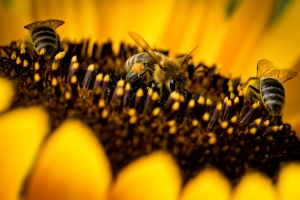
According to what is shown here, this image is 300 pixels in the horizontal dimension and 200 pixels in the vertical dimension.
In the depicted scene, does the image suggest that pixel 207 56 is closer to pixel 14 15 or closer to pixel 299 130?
pixel 299 130

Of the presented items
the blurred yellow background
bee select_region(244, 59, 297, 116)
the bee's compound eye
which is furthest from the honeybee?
the blurred yellow background

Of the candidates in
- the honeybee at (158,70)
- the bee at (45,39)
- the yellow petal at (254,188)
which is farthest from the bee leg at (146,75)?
the yellow petal at (254,188)

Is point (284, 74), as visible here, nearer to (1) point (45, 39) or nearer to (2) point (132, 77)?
(2) point (132, 77)

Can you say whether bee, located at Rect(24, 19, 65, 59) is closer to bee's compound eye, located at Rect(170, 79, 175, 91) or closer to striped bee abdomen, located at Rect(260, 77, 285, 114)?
bee's compound eye, located at Rect(170, 79, 175, 91)

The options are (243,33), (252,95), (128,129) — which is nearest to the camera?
(128,129)

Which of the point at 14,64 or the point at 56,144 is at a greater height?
the point at 14,64

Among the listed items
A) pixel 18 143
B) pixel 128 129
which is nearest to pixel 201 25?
pixel 128 129

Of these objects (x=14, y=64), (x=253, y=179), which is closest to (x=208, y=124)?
(x=253, y=179)
